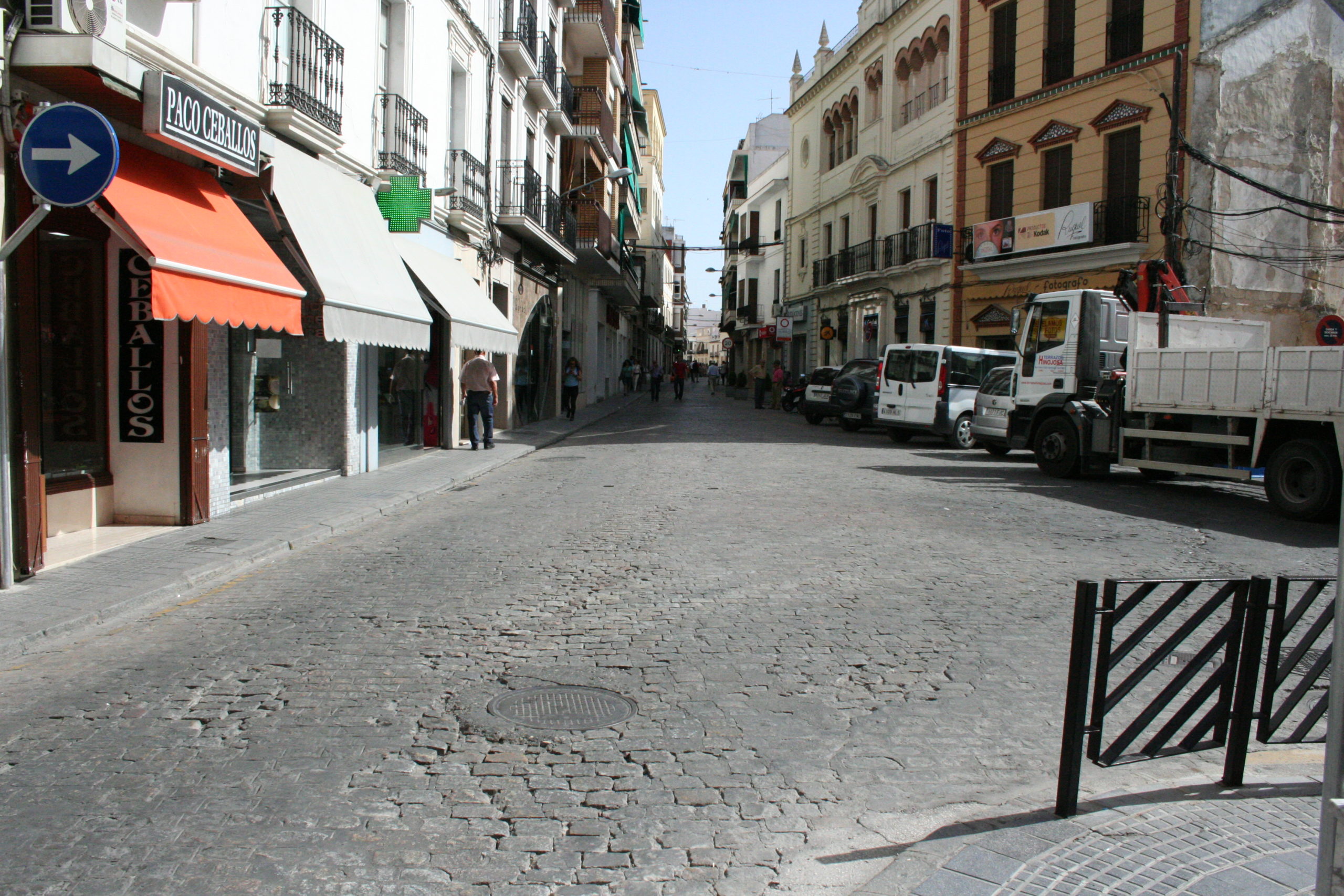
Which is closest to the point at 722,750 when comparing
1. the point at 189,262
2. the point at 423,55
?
the point at 189,262

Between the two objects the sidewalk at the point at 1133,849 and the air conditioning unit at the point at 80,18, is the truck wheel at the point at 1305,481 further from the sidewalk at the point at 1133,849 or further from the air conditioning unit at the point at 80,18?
the air conditioning unit at the point at 80,18

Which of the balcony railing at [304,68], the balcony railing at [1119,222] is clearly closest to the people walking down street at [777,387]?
the balcony railing at [1119,222]

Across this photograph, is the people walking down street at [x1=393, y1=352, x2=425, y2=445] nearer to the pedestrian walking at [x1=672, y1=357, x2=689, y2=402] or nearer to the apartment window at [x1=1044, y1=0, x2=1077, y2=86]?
the apartment window at [x1=1044, y1=0, x2=1077, y2=86]

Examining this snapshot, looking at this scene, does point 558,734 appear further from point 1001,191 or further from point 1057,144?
point 1001,191

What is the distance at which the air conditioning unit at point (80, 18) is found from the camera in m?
6.93

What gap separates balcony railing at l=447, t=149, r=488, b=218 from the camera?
17844mm

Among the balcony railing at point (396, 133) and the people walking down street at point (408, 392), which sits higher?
the balcony railing at point (396, 133)

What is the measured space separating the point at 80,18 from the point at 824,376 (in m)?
21.9

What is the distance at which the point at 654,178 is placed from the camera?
216 feet

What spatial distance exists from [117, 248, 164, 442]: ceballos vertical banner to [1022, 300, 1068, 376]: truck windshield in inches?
486

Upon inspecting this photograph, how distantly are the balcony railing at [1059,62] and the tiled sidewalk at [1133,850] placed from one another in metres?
24.3

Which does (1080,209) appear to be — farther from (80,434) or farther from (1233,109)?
(80,434)

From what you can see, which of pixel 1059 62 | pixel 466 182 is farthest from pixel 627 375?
pixel 466 182

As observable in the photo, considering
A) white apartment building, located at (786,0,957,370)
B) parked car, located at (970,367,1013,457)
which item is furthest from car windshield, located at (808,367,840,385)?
parked car, located at (970,367,1013,457)
